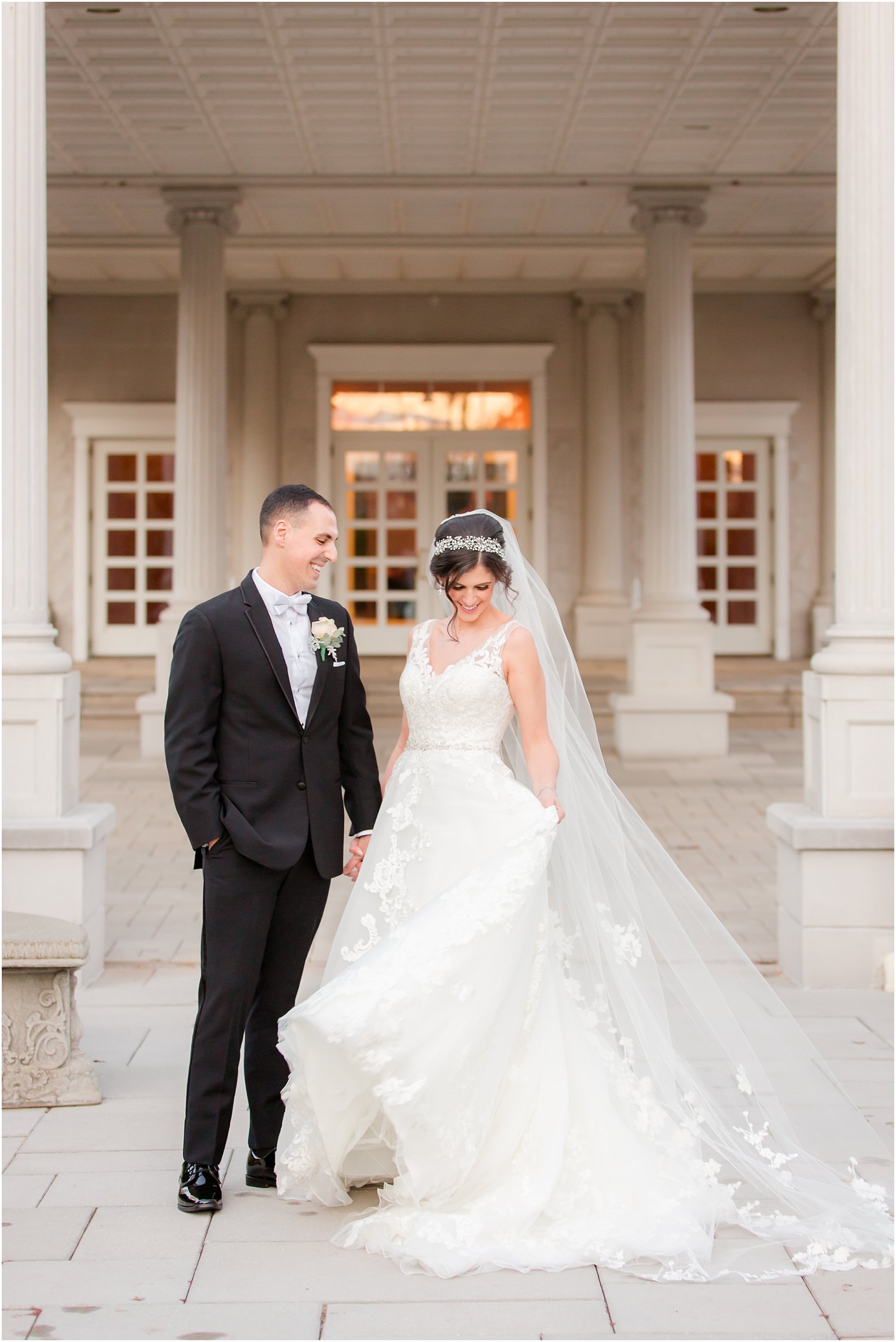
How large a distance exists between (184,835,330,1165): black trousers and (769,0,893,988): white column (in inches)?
103

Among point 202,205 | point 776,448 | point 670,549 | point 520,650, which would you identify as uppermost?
point 202,205

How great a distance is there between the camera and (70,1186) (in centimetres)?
349

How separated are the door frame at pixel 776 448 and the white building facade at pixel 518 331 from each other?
0.04 m

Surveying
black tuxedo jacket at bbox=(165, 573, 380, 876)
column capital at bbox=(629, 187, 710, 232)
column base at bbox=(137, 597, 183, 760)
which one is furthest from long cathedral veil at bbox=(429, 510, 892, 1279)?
column capital at bbox=(629, 187, 710, 232)

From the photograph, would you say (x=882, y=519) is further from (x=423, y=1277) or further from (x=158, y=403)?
(x=158, y=403)

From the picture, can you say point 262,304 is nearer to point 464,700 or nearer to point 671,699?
point 671,699

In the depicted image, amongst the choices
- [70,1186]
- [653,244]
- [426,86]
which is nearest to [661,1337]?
[70,1186]

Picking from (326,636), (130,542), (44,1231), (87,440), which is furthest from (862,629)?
(87,440)

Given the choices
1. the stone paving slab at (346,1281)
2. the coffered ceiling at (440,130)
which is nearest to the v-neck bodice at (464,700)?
the stone paving slab at (346,1281)

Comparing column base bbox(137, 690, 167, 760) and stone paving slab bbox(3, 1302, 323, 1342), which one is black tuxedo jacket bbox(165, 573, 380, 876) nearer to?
stone paving slab bbox(3, 1302, 323, 1342)

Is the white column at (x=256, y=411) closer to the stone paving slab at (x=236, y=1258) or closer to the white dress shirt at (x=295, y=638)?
the stone paving slab at (x=236, y=1258)

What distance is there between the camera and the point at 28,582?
17.5 ft

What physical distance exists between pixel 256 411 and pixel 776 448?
19.9 ft

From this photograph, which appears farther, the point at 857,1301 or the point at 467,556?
the point at 467,556
